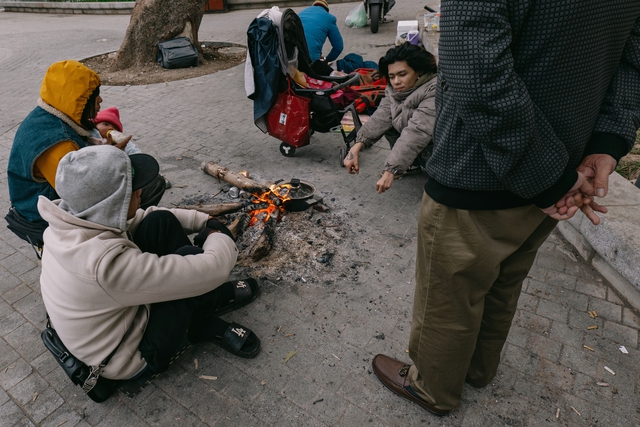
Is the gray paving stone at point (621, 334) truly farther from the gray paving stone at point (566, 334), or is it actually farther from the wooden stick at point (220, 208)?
the wooden stick at point (220, 208)

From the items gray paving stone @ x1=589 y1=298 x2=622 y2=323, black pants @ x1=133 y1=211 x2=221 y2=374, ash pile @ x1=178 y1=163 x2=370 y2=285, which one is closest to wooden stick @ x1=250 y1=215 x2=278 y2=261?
ash pile @ x1=178 y1=163 x2=370 y2=285

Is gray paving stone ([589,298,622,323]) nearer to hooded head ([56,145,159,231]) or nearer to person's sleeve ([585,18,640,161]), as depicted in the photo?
person's sleeve ([585,18,640,161])

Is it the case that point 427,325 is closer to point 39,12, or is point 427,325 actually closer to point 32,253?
point 32,253

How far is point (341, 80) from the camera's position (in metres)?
5.26

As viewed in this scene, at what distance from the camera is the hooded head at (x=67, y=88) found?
2.90 meters

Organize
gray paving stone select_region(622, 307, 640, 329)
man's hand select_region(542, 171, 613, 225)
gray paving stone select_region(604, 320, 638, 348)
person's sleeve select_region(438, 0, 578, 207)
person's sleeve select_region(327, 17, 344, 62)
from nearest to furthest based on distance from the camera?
person's sleeve select_region(438, 0, 578, 207) < man's hand select_region(542, 171, 613, 225) < gray paving stone select_region(604, 320, 638, 348) < gray paving stone select_region(622, 307, 640, 329) < person's sleeve select_region(327, 17, 344, 62)

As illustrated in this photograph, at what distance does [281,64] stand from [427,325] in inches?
139

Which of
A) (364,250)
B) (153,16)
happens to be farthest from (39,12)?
(364,250)

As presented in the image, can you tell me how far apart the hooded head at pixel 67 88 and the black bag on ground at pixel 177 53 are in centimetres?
658

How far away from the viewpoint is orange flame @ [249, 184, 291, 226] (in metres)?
3.82

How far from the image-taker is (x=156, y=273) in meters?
2.10

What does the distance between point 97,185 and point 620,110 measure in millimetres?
2177

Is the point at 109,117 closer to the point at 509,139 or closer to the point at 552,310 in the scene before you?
the point at 509,139

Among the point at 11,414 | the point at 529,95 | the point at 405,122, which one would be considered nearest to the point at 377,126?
the point at 405,122
